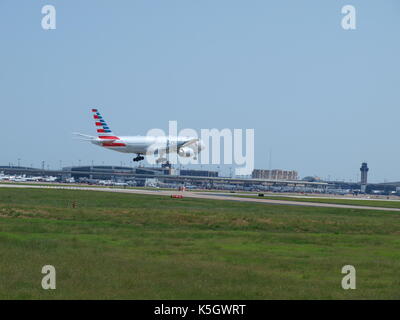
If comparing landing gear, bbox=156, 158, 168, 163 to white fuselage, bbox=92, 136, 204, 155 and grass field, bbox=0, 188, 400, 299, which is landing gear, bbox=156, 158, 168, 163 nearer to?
white fuselage, bbox=92, 136, 204, 155

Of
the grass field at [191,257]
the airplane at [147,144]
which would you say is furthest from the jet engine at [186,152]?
the grass field at [191,257]

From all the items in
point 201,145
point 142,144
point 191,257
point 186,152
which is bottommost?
point 191,257

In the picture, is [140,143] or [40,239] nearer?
[40,239]

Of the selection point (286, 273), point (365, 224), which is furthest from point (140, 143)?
point (286, 273)

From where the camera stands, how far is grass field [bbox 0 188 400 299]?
2344 cm

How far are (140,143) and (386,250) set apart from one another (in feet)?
299

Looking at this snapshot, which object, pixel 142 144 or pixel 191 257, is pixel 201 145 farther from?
pixel 191 257

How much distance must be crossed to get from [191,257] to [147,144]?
9500 centimetres

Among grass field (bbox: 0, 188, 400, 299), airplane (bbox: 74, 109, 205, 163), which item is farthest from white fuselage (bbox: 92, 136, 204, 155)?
grass field (bbox: 0, 188, 400, 299)

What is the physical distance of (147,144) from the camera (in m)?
127

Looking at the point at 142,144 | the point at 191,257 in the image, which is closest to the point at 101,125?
the point at 142,144

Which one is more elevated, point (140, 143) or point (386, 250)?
point (140, 143)
